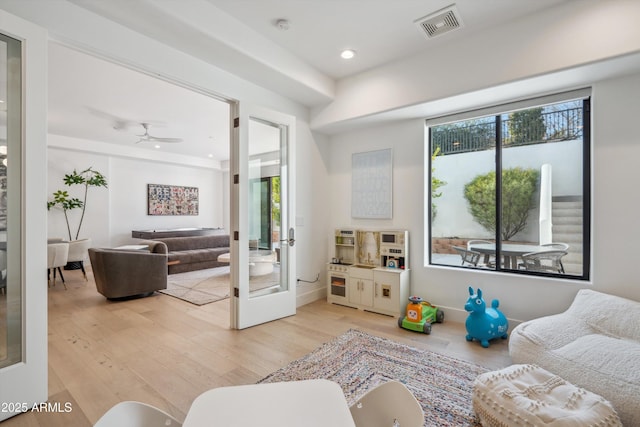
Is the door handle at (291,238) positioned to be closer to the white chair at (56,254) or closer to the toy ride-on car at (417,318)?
the toy ride-on car at (417,318)

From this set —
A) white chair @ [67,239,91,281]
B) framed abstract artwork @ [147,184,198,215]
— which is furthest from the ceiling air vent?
framed abstract artwork @ [147,184,198,215]

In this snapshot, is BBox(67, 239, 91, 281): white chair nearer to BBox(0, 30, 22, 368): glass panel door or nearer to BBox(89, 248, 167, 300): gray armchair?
BBox(89, 248, 167, 300): gray armchair

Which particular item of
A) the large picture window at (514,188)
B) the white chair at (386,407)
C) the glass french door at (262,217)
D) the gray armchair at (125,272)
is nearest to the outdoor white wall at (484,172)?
the large picture window at (514,188)

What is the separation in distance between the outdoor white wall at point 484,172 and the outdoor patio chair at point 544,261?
171 millimetres

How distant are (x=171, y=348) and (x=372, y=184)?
2939mm

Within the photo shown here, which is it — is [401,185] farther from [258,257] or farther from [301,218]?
[258,257]

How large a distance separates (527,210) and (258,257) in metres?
2.97

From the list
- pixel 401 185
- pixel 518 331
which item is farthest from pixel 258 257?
pixel 518 331

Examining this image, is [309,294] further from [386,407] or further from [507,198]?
[386,407]

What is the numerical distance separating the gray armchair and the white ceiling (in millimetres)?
2216

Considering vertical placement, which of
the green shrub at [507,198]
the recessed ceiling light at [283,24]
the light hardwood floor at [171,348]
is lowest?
the light hardwood floor at [171,348]

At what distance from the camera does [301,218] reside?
3.99 m

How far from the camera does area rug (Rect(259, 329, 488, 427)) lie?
6.04ft

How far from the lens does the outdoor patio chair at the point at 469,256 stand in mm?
3447
